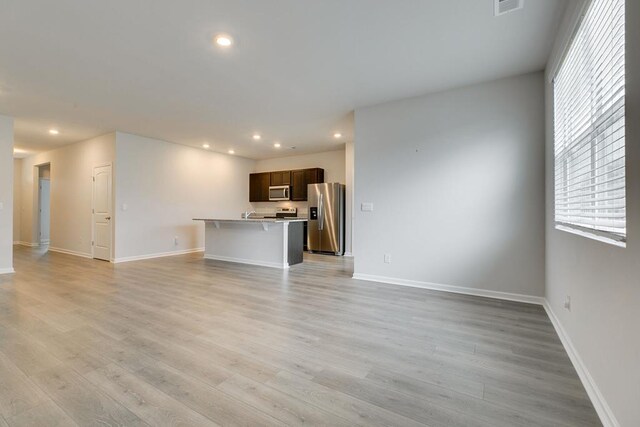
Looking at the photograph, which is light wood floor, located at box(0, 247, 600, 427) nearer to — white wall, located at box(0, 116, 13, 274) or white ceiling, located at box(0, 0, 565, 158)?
white wall, located at box(0, 116, 13, 274)

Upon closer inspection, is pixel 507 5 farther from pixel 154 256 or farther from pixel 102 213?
pixel 102 213

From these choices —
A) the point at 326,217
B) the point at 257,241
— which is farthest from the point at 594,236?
the point at 326,217

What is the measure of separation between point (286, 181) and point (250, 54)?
523 cm

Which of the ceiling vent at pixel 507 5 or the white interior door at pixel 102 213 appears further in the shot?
the white interior door at pixel 102 213

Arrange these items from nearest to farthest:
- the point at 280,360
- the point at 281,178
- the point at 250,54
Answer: the point at 280,360 < the point at 250,54 < the point at 281,178

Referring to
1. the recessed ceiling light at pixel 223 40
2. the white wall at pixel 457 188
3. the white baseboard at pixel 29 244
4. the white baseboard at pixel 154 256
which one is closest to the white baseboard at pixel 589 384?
the white wall at pixel 457 188

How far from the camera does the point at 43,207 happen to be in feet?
27.7

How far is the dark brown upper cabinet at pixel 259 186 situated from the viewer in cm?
854

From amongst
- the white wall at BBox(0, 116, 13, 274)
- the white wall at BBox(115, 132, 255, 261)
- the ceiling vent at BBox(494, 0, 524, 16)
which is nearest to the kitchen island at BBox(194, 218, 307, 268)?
the white wall at BBox(115, 132, 255, 261)

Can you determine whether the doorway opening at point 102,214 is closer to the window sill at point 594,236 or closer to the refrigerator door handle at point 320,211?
the refrigerator door handle at point 320,211

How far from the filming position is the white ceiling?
2.30 m

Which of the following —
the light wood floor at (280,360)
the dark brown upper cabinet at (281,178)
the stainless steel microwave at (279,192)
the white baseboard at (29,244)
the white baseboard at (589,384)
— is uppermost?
the dark brown upper cabinet at (281,178)

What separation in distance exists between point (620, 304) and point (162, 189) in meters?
A: 7.28

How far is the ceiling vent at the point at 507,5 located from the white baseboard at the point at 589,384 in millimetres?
2552
